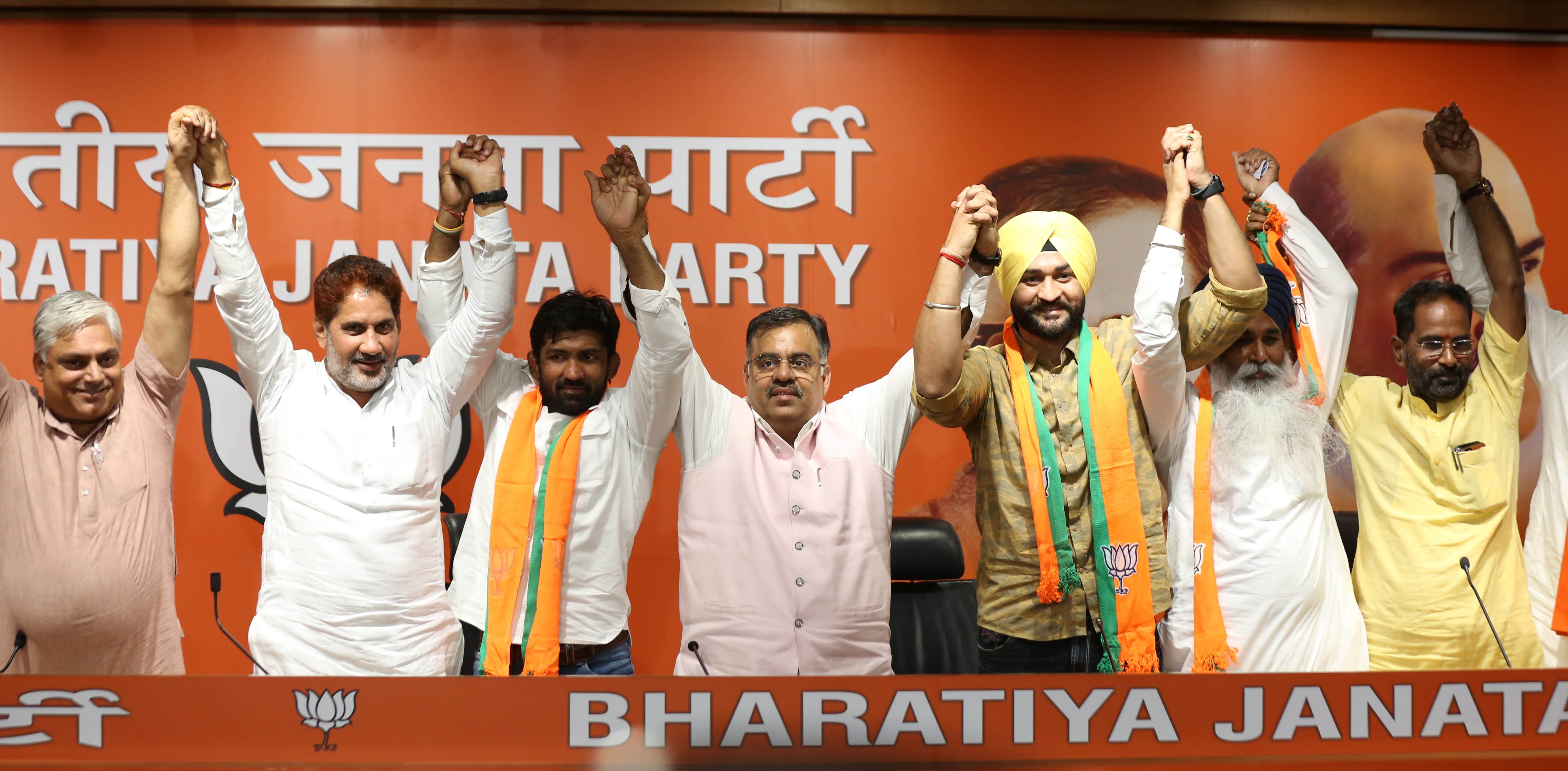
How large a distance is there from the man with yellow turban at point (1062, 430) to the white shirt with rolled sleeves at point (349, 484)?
111cm

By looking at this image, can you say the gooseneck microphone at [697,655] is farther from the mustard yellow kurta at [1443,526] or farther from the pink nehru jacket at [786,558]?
the mustard yellow kurta at [1443,526]

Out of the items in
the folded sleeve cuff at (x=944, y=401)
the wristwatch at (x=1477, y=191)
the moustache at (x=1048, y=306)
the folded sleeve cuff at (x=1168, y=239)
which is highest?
the wristwatch at (x=1477, y=191)

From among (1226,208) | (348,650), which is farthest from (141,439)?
(1226,208)

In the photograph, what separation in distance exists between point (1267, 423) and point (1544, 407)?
3.49 feet

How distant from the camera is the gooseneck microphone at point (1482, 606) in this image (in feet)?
8.46

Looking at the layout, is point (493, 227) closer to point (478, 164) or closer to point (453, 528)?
point (478, 164)

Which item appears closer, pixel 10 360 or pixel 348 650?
pixel 348 650

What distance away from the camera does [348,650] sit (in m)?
2.42

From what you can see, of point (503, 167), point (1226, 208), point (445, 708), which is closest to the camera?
point (445, 708)

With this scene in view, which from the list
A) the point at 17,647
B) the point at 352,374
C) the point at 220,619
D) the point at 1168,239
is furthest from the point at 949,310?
the point at 220,619

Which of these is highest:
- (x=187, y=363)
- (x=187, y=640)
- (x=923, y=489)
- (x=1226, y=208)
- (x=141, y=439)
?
(x=1226, y=208)

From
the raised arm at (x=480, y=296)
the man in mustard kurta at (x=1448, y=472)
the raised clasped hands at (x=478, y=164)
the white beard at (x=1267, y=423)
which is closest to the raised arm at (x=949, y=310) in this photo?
the white beard at (x=1267, y=423)

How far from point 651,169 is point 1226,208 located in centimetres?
186

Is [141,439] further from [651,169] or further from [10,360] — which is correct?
[651,169]
